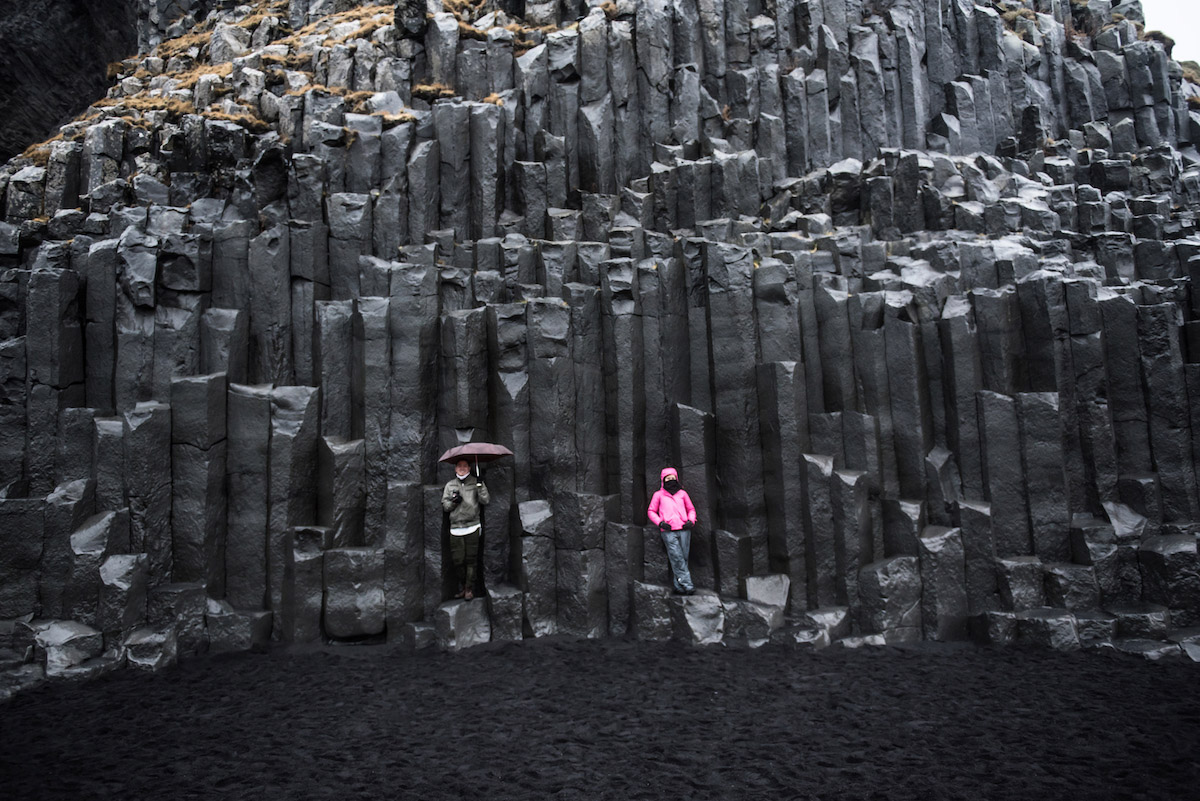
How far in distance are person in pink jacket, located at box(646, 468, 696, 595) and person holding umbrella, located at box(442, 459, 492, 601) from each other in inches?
109

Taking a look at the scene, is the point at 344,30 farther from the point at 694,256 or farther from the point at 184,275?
the point at 694,256

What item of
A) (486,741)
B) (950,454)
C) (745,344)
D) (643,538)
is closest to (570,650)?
(643,538)

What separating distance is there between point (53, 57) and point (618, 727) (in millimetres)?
33480

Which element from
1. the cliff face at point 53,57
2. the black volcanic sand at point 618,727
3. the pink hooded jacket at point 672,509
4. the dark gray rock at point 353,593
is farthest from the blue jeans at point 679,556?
the cliff face at point 53,57

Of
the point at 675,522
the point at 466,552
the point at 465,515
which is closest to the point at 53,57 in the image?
the point at 465,515

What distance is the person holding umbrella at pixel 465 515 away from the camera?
1209 centimetres

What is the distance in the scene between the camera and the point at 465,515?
39.7 ft

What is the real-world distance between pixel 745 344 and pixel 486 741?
7754mm

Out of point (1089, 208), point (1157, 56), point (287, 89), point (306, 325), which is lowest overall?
point (306, 325)

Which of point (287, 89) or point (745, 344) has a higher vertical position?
point (287, 89)

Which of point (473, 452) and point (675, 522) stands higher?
point (473, 452)

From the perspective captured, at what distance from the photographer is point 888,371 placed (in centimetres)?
1352

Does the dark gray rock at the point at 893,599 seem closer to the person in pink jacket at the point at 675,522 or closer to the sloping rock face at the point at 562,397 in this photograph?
the sloping rock face at the point at 562,397

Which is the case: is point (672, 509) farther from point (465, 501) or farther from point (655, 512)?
point (465, 501)
